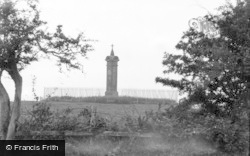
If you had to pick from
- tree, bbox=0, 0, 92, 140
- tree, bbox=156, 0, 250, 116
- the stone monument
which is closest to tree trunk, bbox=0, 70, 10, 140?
tree, bbox=0, 0, 92, 140

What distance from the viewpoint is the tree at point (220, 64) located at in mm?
11023

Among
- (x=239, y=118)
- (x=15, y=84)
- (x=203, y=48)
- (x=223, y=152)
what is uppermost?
(x=203, y=48)

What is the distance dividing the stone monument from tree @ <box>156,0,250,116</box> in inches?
598

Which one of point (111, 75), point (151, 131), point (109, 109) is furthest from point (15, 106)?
point (111, 75)

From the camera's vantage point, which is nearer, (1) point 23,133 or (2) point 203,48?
(1) point 23,133

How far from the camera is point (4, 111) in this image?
1028 cm

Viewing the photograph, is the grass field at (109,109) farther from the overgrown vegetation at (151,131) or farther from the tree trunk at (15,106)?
the tree trunk at (15,106)

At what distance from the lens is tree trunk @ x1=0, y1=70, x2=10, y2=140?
33.4 ft

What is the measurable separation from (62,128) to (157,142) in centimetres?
222

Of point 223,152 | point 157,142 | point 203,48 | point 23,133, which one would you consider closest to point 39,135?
point 23,133

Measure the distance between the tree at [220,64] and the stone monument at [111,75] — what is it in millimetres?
15199

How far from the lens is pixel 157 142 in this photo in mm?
9984

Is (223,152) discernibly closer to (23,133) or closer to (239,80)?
(239,80)

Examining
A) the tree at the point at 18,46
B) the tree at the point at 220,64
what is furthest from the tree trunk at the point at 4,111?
the tree at the point at 220,64
